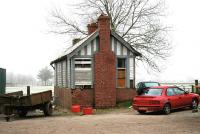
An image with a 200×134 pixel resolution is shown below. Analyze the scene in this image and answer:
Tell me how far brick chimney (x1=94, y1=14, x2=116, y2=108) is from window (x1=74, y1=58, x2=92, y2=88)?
1.37ft

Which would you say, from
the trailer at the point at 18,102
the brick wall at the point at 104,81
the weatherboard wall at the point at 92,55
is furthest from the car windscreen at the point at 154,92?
the trailer at the point at 18,102

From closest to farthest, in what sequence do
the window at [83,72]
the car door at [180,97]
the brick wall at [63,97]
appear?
the car door at [180,97] < the window at [83,72] < the brick wall at [63,97]

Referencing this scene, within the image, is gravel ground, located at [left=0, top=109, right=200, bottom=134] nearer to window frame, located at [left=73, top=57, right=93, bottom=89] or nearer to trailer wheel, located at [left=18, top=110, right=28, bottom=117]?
trailer wheel, located at [left=18, top=110, right=28, bottom=117]

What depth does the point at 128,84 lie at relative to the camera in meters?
27.0

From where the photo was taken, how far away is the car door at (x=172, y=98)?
822 inches

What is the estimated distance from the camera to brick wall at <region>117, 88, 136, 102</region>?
87.7 feet

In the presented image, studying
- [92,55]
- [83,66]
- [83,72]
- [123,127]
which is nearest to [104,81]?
[83,72]

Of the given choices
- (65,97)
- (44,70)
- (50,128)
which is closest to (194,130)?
(50,128)

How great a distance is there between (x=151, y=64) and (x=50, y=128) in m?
27.2

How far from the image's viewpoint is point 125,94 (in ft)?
88.3

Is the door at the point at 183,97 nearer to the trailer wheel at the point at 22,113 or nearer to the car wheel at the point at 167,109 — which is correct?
the car wheel at the point at 167,109

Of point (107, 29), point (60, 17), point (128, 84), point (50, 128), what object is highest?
point (60, 17)

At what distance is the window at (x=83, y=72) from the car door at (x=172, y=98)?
647cm

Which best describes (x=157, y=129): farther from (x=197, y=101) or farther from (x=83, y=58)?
(x=83, y=58)
